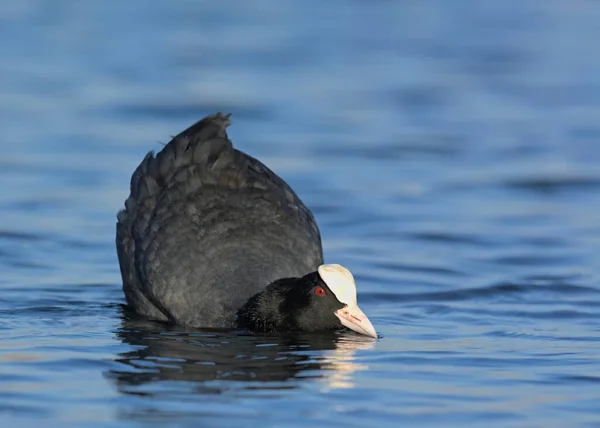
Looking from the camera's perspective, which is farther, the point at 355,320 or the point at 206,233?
the point at 206,233

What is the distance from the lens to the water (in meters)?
7.94

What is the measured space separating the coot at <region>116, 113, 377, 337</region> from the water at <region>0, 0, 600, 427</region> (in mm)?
224

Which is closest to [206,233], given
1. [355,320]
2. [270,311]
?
[270,311]

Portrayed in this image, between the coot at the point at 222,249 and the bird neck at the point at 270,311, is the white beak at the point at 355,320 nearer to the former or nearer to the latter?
the coot at the point at 222,249

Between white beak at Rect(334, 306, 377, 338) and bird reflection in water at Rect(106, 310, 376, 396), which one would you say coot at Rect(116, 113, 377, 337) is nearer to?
white beak at Rect(334, 306, 377, 338)

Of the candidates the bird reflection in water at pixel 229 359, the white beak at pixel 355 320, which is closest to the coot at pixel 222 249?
the white beak at pixel 355 320

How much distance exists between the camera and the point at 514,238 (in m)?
12.7

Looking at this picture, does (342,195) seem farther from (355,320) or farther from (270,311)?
(355,320)

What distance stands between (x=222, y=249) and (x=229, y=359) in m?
1.47

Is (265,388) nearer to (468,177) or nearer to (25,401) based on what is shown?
(25,401)

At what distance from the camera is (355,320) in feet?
30.8

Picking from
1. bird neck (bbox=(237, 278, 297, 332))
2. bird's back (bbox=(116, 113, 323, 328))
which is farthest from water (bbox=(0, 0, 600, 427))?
bird's back (bbox=(116, 113, 323, 328))

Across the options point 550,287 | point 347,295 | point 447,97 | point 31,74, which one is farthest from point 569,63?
point 347,295

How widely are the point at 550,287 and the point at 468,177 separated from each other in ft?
12.7
